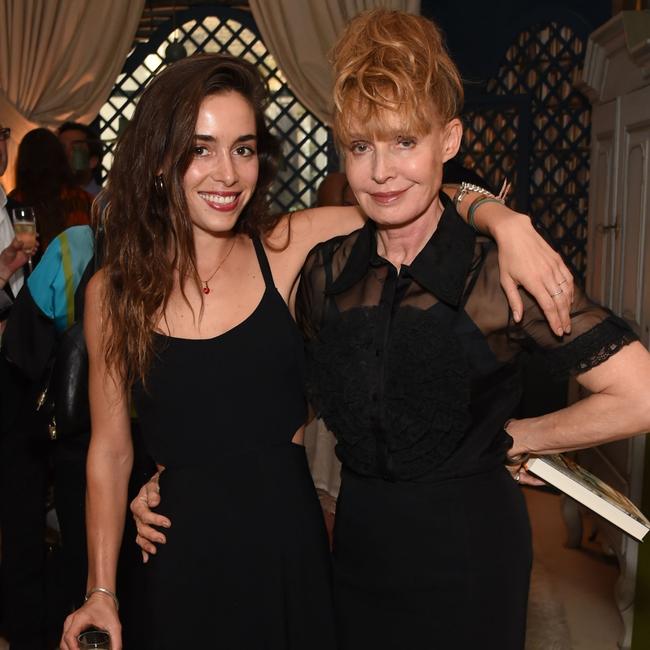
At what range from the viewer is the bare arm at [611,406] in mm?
1216

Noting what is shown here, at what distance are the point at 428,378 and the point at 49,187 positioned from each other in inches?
73.8

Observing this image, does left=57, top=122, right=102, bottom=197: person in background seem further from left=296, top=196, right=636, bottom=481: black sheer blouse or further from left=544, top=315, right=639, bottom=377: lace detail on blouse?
left=544, top=315, right=639, bottom=377: lace detail on blouse

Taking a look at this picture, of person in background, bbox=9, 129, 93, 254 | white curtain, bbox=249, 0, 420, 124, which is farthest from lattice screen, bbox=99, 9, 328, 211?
person in background, bbox=9, 129, 93, 254

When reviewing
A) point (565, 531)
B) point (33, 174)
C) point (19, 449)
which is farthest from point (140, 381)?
point (565, 531)

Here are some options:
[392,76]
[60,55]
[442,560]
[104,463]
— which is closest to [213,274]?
[104,463]

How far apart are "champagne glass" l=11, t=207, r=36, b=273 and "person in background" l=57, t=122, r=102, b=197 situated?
1.09 meters

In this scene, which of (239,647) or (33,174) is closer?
(239,647)

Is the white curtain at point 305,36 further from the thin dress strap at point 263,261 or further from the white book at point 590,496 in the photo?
the white book at point 590,496

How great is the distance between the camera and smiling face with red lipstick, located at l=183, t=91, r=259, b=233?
1.41 m

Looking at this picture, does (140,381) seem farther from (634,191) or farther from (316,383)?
(634,191)

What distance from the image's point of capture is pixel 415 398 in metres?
1.30

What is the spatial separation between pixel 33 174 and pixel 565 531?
7.86 ft

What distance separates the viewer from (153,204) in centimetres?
149

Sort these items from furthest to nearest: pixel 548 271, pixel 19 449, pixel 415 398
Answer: pixel 19 449, pixel 415 398, pixel 548 271
